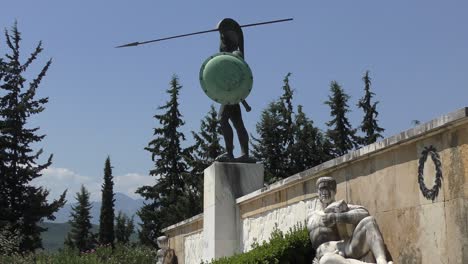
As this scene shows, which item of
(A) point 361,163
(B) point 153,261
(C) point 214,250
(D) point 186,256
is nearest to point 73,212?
(B) point 153,261

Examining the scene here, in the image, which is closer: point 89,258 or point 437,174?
point 437,174

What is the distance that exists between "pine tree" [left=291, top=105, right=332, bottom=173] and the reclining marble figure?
22.0 meters

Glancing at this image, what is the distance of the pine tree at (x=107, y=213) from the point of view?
39094 millimetres

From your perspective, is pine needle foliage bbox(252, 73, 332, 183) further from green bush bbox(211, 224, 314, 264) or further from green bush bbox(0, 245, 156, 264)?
green bush bbox(211, 224, 314, 264)

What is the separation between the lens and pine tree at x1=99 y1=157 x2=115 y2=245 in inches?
1539

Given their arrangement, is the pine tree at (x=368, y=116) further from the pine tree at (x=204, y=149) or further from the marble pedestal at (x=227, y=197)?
the marble pedestal at (x=227, y=197)

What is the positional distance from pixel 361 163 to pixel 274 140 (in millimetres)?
21694

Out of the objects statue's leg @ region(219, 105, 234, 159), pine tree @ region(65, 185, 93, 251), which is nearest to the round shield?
statue's leg @ region(219, 105, 234, 159)

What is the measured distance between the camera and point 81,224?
44125mm

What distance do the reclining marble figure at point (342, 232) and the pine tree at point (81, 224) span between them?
1494 inches

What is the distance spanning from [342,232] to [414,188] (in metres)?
0.74

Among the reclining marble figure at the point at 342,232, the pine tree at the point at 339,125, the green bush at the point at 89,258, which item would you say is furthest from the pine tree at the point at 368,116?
the reclining marble figure at the point at 342,232

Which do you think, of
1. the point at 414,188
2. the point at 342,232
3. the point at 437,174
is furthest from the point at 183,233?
the point at 437,174

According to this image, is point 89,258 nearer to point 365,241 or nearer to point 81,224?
point 365,241
